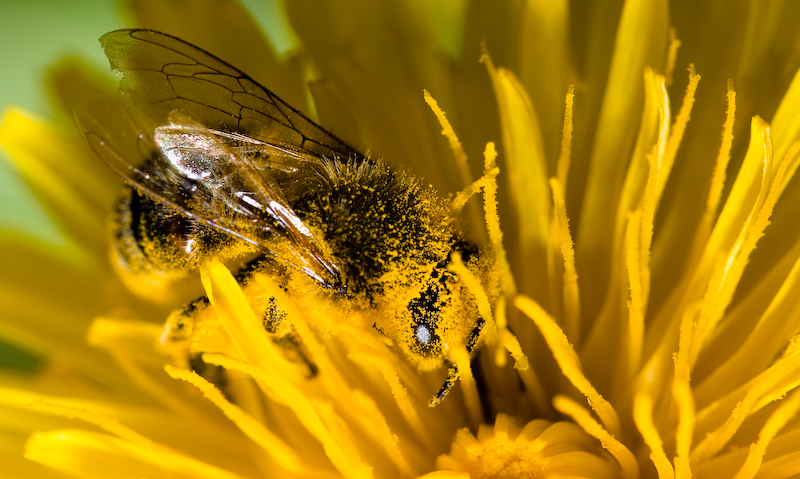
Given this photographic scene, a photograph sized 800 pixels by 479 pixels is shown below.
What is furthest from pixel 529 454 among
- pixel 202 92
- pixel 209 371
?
pixel 202 92

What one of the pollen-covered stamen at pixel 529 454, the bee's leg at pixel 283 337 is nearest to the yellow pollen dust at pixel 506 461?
the pollen-covered stamen at pixel 529 454

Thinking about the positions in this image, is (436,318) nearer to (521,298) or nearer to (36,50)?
(521,298)

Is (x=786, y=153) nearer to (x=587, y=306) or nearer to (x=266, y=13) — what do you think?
(x=587, y=306)

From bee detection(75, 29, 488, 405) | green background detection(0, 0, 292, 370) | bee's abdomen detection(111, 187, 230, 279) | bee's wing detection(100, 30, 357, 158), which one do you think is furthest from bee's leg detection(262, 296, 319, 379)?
green background detection(0, 0, 292, 370)

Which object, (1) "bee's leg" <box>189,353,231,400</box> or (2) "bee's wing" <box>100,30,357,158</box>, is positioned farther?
(1) "bee's leg" <box>189,353,231,400</box>

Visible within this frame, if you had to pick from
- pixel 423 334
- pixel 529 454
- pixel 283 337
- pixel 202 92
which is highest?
pixel 202 92

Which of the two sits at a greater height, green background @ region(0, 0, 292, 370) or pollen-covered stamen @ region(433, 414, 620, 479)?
green background @ region(0, 0, 292, 370)

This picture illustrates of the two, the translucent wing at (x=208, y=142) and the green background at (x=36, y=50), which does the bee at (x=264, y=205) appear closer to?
the translucent wing at (x=208, y=142)

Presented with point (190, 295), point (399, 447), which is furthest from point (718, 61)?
point (190, 295)

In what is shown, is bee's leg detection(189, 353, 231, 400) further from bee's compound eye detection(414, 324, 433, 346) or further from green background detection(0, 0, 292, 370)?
green background detection(0, 0, 292, 370)
